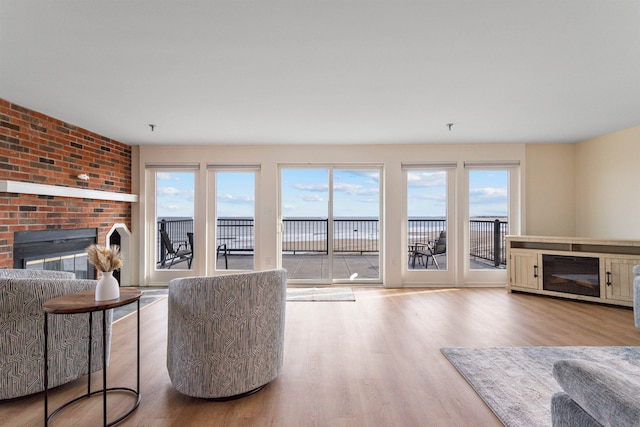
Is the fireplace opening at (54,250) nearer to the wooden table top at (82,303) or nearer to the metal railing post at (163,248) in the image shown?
the metal railing post at (163,248)

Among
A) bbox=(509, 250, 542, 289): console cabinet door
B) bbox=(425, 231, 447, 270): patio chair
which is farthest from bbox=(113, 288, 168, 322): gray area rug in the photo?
bbox=(509, 250, 542, 289): console cabinet door

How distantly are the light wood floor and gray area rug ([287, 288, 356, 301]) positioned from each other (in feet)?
0.75

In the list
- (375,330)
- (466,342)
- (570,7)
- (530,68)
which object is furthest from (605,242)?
(570,7)

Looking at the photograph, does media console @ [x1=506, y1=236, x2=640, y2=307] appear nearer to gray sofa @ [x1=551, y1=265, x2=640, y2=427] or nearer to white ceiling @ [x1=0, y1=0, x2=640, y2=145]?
white ceiling @ [x1=0, y1=0, x2=640, y2=145]

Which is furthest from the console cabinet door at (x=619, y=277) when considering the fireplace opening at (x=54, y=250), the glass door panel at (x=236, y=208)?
the fireplace opening at (x=54, y=250)

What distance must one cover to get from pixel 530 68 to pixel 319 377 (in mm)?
2743

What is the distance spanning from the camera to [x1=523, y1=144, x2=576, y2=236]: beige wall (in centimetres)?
505

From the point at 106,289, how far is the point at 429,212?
14.7ft

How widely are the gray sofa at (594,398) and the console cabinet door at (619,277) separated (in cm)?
377

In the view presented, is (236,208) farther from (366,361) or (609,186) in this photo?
(609,186)

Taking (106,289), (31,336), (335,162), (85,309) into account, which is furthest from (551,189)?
(31,336)

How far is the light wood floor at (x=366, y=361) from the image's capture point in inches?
73.0

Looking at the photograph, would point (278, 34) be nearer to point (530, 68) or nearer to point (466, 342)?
point (530, 68)

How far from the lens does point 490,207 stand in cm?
516
